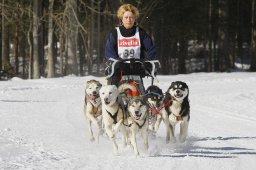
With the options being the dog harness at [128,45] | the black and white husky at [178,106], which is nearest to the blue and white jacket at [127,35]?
the dog harness at [128,45]

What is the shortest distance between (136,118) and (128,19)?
1.70m

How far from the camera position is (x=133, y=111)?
6930 millimetres

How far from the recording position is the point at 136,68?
26.1 feet

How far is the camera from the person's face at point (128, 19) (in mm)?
7820

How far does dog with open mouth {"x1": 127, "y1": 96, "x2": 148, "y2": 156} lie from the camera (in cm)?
693

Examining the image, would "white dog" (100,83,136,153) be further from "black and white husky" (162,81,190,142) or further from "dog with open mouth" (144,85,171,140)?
"dog with open mouth" (144,85,171,140)

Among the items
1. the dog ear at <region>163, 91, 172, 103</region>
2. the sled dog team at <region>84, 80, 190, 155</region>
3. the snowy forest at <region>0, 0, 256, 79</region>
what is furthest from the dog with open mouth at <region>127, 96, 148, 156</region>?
the snowy forest at <region>0, 0, 256, 79</region>

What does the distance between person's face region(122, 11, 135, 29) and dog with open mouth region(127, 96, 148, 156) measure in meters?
1.38

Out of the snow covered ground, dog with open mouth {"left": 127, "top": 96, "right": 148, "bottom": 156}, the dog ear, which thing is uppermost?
the dog ear

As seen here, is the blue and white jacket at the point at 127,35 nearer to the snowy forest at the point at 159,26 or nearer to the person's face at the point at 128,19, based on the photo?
the person's face at the point at 128,19

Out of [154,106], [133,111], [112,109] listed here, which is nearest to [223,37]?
[154,106]

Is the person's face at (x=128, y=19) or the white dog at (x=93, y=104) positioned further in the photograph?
the white dog at (x=93, y=104)

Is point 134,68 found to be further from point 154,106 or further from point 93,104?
point 154,106

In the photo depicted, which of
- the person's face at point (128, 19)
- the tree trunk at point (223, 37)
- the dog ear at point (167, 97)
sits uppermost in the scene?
the tree trunk at point (223, 37)
